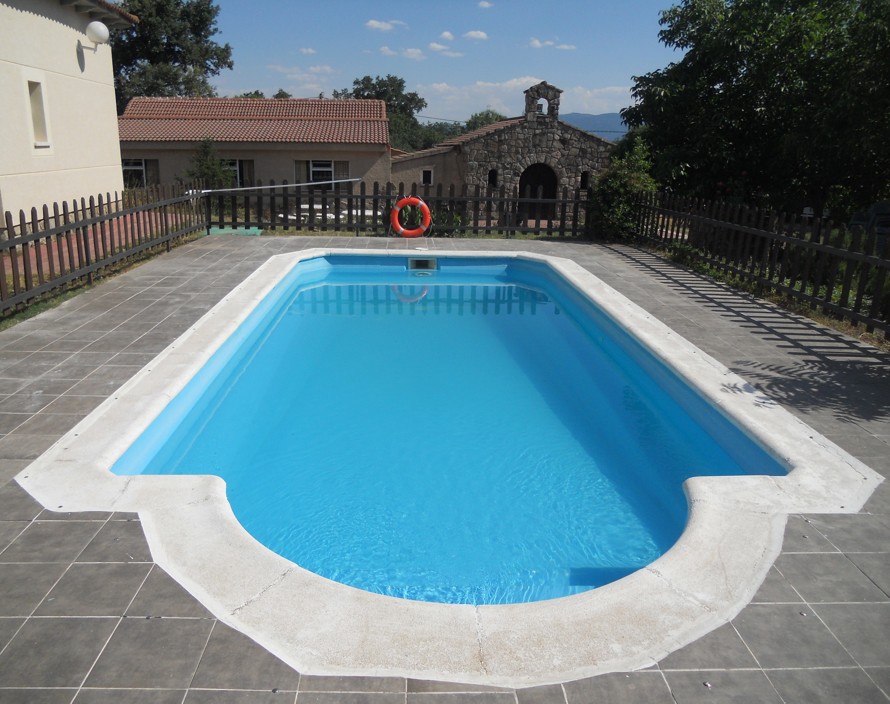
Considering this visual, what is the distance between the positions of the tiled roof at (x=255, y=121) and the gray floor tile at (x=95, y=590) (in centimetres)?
2348

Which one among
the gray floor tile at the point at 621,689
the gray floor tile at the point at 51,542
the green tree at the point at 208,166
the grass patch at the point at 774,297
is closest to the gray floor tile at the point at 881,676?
the gray floor tile at the point at 621,689

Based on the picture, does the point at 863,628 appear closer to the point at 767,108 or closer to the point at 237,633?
the point at 237,633

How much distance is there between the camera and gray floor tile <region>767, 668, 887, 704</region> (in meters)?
2.36

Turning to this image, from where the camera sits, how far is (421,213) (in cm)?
1352

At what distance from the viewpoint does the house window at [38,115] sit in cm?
1171

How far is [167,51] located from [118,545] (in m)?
41.4

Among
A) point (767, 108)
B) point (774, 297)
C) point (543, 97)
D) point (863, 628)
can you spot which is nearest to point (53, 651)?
point (863, 628)

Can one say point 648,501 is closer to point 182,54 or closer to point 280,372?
point 280,372

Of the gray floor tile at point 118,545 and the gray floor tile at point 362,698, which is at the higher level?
the gray floor tile at point 118,545

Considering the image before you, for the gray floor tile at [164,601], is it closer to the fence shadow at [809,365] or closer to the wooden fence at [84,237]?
the fence shadow at [809,365]

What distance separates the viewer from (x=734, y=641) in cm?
264

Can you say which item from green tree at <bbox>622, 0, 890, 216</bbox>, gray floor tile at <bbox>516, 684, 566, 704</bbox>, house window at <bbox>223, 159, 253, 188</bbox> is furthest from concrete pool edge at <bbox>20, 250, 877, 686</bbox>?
house window at <bbox>223, 159, 253, 188</bbox>

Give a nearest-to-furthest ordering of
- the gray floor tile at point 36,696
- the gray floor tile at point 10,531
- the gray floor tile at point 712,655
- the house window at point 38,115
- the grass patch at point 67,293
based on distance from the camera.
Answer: the gray floor tile at point 36,696
the gray floor tile at point 712,655
the gray floor tile at point 10,531
the grass patch at point 67,293
the house window at point 38,115

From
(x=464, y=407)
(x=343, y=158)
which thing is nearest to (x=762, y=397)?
(x=464, y=407)
